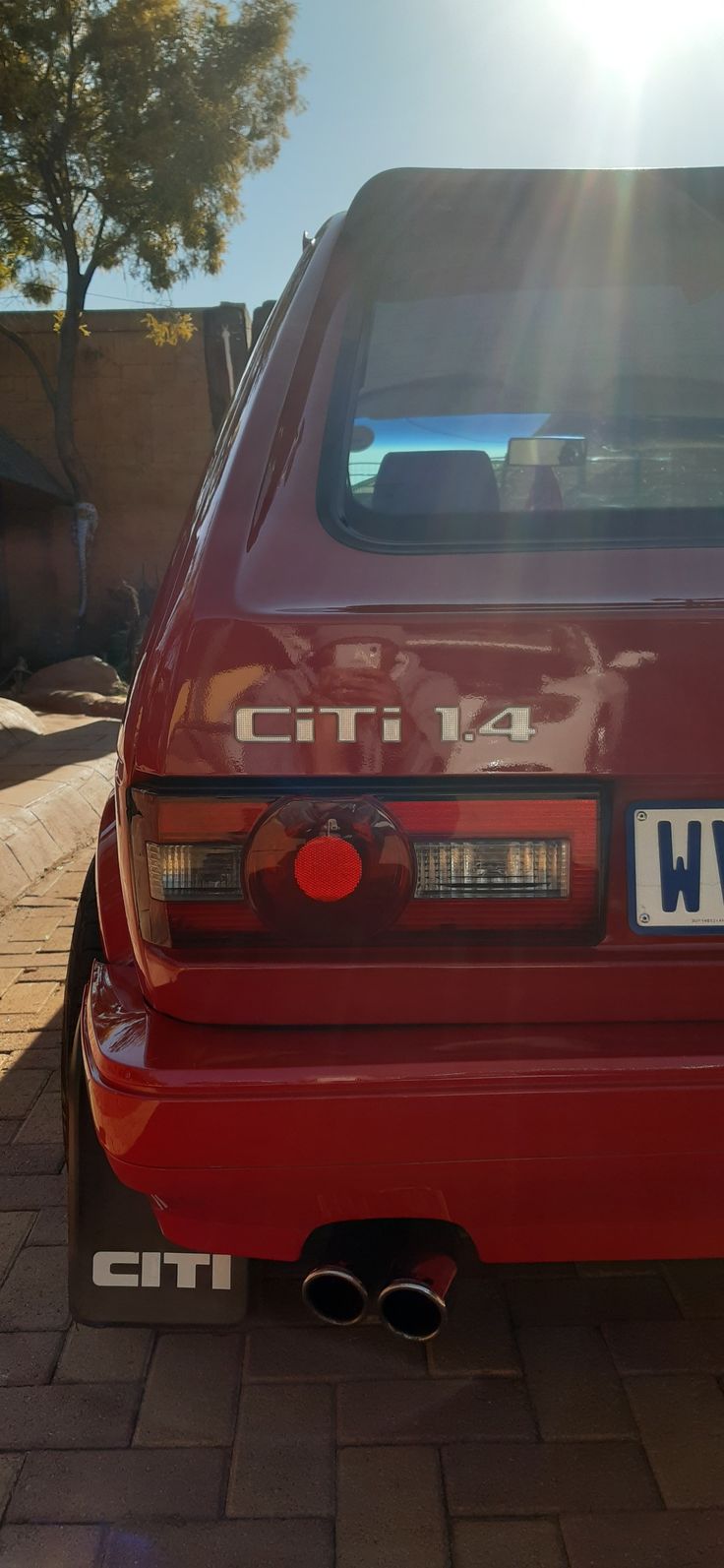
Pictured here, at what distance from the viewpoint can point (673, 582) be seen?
1459mm

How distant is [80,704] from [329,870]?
9.34 meters

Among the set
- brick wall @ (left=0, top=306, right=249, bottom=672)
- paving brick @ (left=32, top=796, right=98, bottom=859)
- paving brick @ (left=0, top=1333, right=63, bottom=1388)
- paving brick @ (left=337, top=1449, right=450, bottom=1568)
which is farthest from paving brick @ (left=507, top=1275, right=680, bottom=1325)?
brick wall @ (left=0, top=306, right=249, bottom=672)

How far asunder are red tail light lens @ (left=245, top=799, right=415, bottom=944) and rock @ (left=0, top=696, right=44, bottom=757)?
20.4ft

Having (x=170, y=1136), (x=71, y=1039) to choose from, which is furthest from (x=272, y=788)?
(x=71, y=1039)

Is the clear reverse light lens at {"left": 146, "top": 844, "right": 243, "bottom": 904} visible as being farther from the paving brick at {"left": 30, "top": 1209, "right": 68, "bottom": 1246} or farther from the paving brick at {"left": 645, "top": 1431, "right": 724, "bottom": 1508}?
the paving brick at {"left": 30, "top": 1209, "right": 68, "bottom": 1246}

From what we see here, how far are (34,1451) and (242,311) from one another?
52.3 ft

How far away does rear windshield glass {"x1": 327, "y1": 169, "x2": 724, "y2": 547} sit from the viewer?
6.16ft

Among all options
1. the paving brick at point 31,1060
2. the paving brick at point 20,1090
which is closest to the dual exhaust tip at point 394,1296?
the paving brick at point 20,1090

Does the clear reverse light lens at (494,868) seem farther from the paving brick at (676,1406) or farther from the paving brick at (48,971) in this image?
the paving brick at (48,971)

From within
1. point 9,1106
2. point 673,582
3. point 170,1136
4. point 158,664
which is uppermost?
point 673,582

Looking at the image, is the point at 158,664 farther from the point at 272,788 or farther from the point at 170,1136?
the point at 170,1136

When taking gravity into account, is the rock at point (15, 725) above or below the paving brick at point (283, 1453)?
below

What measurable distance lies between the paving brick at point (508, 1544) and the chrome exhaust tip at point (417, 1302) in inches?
11.8

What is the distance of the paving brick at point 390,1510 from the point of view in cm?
162
